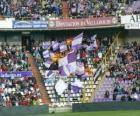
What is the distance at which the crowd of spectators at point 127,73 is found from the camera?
1768 inches

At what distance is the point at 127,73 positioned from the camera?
1849 inches

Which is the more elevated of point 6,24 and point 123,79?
point 6,24

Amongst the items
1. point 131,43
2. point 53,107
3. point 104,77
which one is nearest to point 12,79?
point 53,107

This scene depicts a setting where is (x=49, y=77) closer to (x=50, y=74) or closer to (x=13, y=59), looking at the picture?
(x=50, y=74)

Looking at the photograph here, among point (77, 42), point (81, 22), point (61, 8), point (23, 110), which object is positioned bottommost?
point (23, 110)

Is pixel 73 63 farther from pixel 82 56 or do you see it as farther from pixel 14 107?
pixel 14 107

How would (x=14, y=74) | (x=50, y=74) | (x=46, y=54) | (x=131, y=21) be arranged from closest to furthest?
(x=14, y=74), (x=50, y=74), (x=131, y=21), (x=46, y=54)

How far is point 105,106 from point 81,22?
949 cm

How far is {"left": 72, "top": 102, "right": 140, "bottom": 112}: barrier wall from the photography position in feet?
140

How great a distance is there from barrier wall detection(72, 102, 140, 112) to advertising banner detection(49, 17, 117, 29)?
8.83m

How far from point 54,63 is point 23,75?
2831 millimetres

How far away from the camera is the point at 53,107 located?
45812 millimetres

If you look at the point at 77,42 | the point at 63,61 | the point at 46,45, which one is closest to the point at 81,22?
the point at 77,42

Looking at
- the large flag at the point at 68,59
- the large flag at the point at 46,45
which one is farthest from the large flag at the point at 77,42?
the large flag at the point at 46,45
